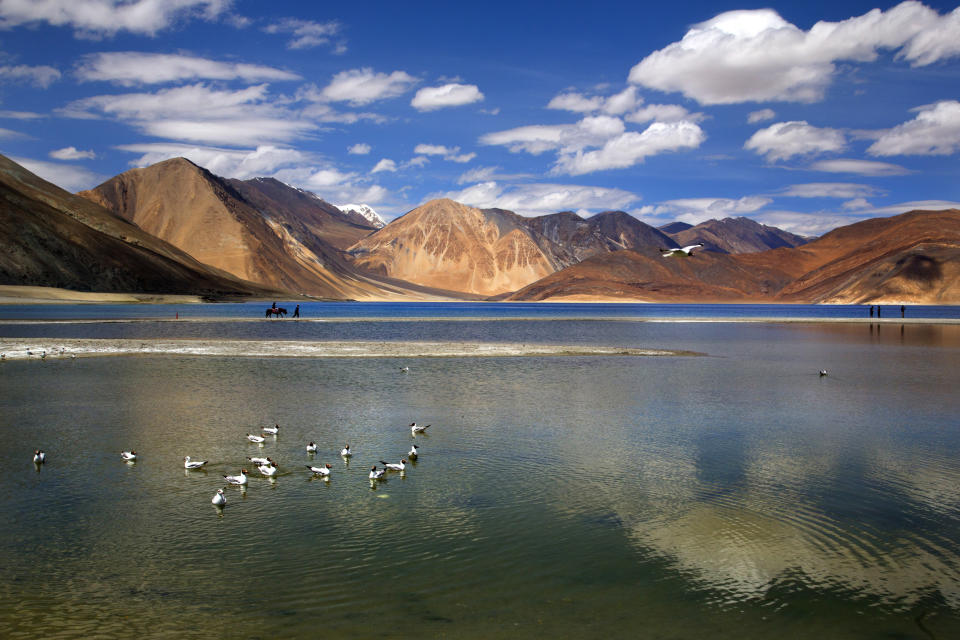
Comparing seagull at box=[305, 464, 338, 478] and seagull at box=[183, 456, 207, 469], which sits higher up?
seagull at box=[183, 456, 207, 469]

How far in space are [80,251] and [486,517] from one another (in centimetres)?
16098

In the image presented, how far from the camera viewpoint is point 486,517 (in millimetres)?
12539

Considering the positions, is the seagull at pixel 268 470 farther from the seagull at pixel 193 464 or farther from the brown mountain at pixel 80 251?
the brown mountain at pixel 80 251

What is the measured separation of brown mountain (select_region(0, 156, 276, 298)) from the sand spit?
102m

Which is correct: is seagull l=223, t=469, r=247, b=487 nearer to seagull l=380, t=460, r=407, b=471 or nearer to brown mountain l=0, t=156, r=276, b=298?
seagull l=380, t=460, r=407, b=471

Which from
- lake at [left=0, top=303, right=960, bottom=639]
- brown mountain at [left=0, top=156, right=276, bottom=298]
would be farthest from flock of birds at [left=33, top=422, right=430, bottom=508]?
brown mountain at [left=0, top=156, right=276, bottom=298]

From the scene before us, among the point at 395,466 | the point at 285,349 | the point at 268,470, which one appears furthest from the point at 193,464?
the point at 285,349

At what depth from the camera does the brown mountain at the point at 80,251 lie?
136 meters

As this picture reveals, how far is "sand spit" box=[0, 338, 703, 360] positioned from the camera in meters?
39.6

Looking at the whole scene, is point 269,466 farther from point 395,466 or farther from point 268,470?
point 395,466

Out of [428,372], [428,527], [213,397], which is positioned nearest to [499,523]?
[428,527]

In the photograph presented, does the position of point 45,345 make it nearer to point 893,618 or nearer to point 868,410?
point 868,410

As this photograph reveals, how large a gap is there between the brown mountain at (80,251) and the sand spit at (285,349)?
10227 cm

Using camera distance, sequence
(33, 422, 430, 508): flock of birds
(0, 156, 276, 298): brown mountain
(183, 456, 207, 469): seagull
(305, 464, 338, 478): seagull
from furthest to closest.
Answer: (0, 156, 276, 298): brown mountain
(183, 456, 207, 469): seagull
(305, 464, 338, 478): seagull
(33, 422, 430, 508): flock of birds
